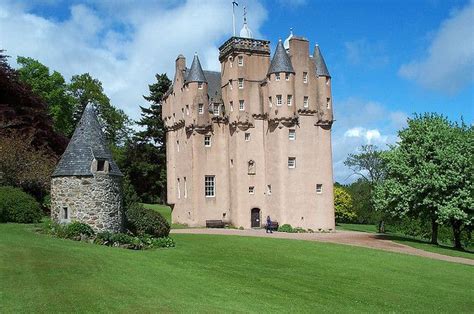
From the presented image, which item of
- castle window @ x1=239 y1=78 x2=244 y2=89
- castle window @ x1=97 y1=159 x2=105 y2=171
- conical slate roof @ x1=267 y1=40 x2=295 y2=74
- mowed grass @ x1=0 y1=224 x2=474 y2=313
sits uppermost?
conical slate roof @ x1=267 y1=40 x2=295 y2=74

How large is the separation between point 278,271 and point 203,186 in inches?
1092

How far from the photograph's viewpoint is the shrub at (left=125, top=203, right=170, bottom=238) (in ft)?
93.8

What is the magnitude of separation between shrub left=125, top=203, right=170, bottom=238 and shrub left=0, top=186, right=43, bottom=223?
5227 mm

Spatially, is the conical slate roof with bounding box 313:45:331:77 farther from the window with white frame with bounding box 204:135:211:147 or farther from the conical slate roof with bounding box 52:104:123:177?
the conical slate roof with bounding box 52:104:123:177

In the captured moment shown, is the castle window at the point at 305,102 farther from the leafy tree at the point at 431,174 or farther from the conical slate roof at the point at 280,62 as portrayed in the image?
the leafy tree at the point at 431,174

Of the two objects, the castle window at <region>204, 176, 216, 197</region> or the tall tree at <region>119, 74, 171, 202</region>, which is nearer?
the castle window at <region>204, 176, 216, 197</region>

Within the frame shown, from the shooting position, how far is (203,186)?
48.8 m

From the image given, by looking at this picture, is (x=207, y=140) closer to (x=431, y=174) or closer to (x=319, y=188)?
(x=319, y=188)

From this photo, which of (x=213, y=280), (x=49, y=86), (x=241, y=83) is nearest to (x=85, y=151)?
(x=213, y=280)

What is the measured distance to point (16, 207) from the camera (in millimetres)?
27922

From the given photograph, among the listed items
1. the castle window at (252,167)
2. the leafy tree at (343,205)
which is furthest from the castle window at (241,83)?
the leafy tree at (343,205)

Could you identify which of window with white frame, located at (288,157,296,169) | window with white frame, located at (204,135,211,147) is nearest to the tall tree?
window with white frame, located at (204,135,211,147)

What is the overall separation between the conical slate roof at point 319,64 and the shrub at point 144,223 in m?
25.3

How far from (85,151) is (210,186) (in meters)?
23.8
